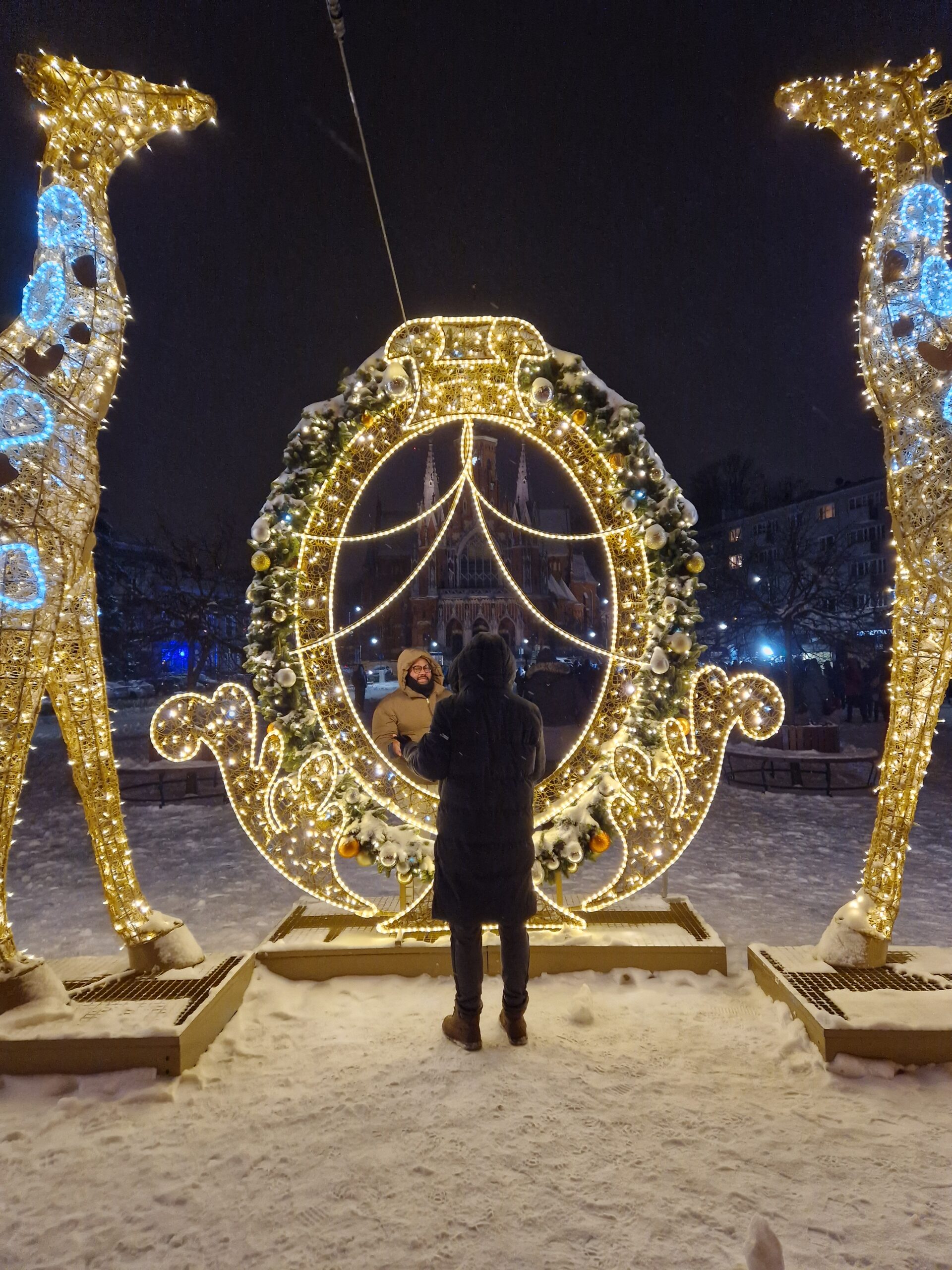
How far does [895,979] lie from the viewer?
348 centimetres

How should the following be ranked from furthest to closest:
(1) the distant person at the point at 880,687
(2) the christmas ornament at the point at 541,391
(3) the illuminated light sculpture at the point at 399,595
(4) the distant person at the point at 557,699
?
(4) the distant person at the point at 557,699
(1) the distant person at the point at 880,687
(2) the christmas ornament at the point at 541,391
(3) the illuminated light sculpture at the point at 399,595

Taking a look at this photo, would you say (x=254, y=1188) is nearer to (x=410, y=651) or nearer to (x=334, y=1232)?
(x=334, y=1232)

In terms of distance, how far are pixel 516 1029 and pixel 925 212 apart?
4.36 metres

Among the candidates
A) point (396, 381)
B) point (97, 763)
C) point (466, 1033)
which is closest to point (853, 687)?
point (396, 381)

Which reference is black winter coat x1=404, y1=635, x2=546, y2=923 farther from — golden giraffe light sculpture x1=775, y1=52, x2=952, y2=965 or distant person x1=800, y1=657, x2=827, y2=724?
distant person x1=800, y1=657, x2=827, y2=724

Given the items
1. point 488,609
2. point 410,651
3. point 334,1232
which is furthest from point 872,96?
point 488,609

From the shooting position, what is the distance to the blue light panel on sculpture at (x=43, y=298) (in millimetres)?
3395

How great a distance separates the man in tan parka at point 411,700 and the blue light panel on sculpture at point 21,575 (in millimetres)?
1970

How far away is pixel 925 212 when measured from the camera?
11.4 ft

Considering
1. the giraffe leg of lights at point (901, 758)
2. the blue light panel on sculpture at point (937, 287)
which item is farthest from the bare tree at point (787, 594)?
the blue light panel on sculpture at point (937, 287)

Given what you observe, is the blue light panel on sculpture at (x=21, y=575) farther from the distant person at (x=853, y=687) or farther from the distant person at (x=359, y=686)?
the distant person at (x=853, y=687)

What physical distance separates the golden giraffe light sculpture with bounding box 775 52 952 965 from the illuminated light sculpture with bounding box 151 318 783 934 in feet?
2.70

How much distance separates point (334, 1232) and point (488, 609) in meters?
24.5

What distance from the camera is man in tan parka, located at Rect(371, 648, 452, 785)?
177 inches
